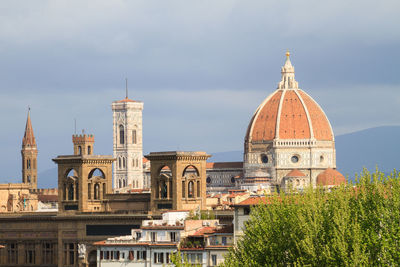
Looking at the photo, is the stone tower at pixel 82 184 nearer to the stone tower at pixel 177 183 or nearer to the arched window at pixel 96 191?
the arched window at pixel 96 191

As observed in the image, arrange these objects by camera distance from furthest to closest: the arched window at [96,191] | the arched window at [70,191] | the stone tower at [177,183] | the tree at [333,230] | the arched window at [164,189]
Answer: the arched window at [96,191] < the arched window at [70,191] < the arched window at [164,189] < the stone tower at [177,183] < the tree at [333,230]

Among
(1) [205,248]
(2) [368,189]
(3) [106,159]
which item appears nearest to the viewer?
(2) [368,189]

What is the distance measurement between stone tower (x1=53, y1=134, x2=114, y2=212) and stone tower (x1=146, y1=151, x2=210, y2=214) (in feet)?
18.6

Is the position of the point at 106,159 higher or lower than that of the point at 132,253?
higher

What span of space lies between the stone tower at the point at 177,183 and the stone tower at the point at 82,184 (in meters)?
5.66

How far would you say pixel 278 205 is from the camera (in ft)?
220

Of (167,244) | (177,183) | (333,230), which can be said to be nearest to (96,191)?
(177,183)

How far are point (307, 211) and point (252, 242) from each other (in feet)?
13.5

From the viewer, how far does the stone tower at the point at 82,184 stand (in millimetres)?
112312

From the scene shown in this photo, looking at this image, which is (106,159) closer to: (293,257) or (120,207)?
(120,207)

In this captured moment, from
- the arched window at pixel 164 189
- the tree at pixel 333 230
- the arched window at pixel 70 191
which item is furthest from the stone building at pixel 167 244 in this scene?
the arched window at pixel 70 191

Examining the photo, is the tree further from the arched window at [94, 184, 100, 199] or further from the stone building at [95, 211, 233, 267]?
the arched window at [94, 184, 100, 199]

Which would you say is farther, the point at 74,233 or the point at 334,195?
the point at 74,233

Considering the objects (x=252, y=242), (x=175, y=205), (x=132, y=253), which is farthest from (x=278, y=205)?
(x=175, y=205)
